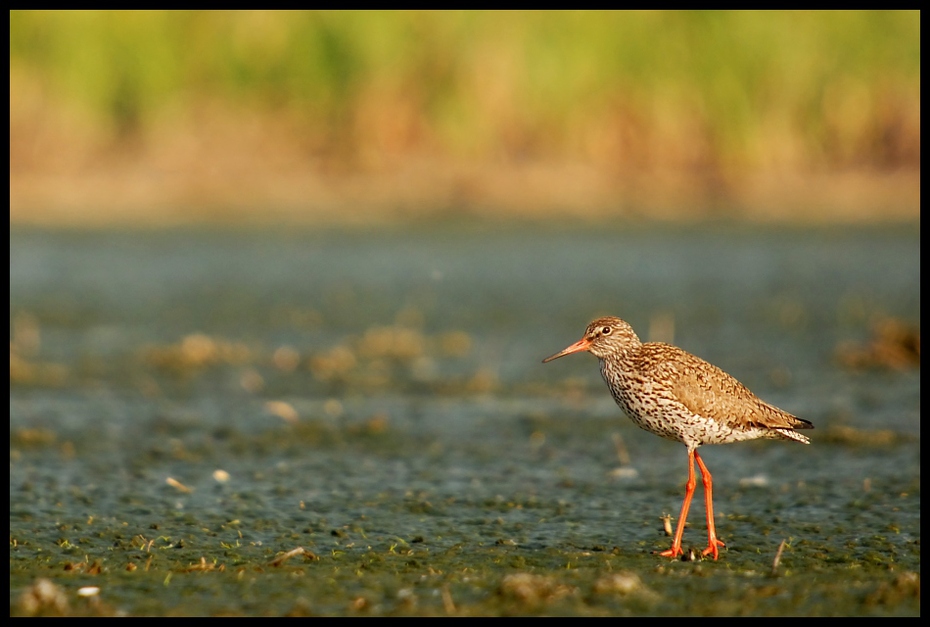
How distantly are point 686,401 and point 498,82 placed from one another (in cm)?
2103

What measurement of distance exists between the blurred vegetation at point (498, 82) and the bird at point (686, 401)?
795 inches

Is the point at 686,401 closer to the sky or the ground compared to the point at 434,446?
closer to the sky

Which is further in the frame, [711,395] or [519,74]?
[519,74]

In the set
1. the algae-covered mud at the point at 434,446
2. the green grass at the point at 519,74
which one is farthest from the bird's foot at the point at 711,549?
the green grass at the point at 519,74

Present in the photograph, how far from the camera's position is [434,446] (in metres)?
11.0

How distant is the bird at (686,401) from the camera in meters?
8.13

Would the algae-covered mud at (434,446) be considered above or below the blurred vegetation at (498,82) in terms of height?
below

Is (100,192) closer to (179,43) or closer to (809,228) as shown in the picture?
(179,43)

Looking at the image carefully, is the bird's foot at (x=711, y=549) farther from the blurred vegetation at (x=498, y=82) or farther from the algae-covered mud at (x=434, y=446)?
the blurred vegetation at (x=498, y=82)

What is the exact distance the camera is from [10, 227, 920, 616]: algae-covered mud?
6973 millimetres

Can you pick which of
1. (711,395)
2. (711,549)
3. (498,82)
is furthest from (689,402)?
(498,82)

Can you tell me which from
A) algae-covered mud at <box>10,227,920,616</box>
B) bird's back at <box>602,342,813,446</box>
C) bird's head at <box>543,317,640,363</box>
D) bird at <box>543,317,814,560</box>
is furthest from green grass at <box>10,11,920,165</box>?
bird's back at <box>602,342,813,446</box>

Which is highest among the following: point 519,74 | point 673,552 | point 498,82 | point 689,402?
point 519,74

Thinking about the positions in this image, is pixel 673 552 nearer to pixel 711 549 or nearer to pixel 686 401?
pixel 711 549
